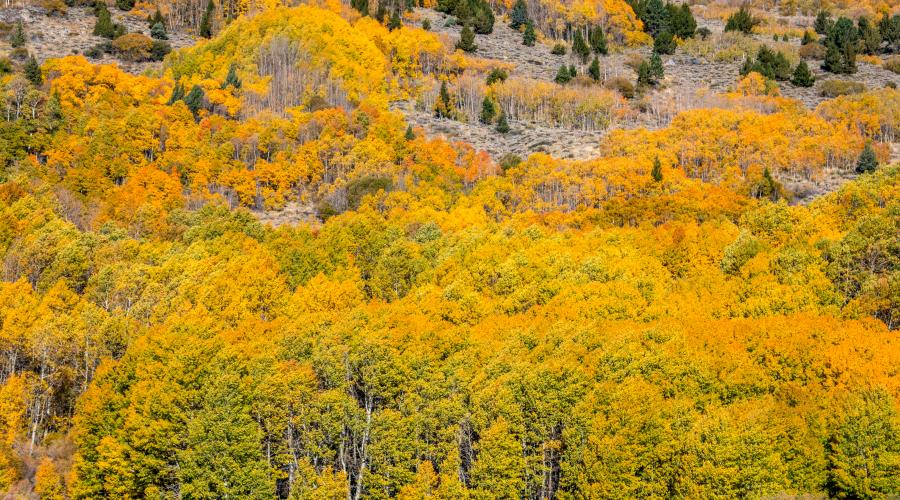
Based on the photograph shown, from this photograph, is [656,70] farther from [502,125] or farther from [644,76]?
[502,125]

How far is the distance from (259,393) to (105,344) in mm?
18503

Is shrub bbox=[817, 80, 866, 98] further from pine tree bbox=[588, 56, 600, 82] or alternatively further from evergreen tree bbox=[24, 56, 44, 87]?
evergreen tree bbox=[24, 56, 44, 87]

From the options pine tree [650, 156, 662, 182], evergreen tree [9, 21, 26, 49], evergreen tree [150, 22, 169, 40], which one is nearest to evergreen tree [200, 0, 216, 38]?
evergreen tree [150, 22, 169, 40]

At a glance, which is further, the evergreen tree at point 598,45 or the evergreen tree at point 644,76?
the evergreen tree at point 598,45

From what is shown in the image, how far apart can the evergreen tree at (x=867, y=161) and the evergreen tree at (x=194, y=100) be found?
92.0m

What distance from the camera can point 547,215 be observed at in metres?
115

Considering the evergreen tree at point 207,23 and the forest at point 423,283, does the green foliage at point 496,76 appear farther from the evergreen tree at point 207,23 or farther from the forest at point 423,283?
the evergreen tree at point 207,23

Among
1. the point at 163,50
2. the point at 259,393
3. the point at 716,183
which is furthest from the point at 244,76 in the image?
the point at 259,393

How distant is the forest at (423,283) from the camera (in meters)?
57.1

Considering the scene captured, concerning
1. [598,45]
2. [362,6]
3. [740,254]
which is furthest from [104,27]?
[740,254]

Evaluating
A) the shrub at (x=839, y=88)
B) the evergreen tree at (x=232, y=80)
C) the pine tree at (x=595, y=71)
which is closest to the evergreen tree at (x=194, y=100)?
the evergreen tree at (x=232, y=80)

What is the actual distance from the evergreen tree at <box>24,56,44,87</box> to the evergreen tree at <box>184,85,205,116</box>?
22880 millimetres

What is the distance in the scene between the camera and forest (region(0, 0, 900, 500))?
57125mm

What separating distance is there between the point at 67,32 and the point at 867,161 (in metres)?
138
